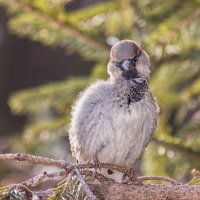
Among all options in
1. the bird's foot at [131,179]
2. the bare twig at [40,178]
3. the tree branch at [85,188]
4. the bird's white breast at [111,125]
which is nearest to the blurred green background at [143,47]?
the bird's white breast at [111,125]

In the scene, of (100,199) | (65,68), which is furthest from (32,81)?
(100,199)

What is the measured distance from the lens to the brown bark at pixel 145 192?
268cm

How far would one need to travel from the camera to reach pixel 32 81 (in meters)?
9.19

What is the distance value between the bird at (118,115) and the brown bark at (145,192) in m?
0.72

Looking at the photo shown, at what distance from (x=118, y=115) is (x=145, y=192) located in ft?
2.82

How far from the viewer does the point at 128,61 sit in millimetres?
3789

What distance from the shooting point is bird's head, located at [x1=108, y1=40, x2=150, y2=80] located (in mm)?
3713

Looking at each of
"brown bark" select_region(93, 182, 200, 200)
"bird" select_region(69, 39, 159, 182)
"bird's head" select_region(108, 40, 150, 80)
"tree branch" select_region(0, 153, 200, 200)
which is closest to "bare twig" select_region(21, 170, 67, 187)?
"tree branch" select_region(0, 153, 200, 200)

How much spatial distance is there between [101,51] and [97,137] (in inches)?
35.4

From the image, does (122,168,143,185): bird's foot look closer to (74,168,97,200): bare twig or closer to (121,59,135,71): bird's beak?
(74,168,97,200): bare twig

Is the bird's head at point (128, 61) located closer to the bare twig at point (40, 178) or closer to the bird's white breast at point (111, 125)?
the bird's white breast at point (111, 125)

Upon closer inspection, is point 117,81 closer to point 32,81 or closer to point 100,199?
point 100,199

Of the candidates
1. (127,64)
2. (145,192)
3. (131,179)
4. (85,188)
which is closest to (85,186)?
(85,188)

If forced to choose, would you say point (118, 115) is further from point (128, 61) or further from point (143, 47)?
point (143, 47)
